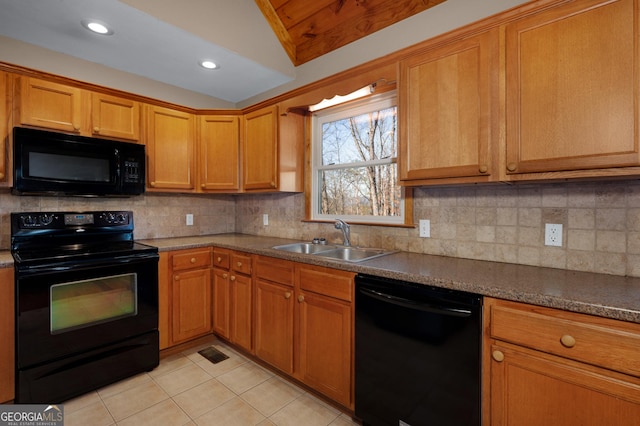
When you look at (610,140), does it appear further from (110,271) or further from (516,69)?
(110,271)

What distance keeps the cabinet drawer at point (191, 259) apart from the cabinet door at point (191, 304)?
2.0 inches

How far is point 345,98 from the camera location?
8.07 feet

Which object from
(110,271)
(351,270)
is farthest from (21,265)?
(351,270)

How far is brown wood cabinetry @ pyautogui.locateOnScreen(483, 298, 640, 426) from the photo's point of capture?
3.30 ft

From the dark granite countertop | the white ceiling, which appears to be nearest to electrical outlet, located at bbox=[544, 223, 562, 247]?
the dark granite countertop

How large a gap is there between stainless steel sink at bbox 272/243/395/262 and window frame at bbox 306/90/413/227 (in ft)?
0.72

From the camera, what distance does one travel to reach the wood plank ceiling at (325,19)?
7.13 ft

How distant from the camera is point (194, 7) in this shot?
82.2 inches

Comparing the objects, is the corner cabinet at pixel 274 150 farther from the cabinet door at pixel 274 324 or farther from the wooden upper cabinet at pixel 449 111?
the wooden upper cabinet at pixel 449 111

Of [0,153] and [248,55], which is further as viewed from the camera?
[248,55]

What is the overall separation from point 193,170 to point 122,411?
195 cm

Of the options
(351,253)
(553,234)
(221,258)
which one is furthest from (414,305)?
(221,258)

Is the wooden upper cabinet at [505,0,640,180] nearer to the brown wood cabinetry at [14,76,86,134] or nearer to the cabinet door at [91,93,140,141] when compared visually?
the cabinet door at [91,93,140,141]

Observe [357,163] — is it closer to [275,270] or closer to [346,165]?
[346,165]
